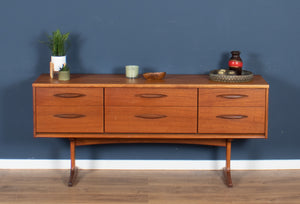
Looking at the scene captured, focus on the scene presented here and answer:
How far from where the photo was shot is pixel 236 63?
12.2ft

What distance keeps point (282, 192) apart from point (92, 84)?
4.84 feet

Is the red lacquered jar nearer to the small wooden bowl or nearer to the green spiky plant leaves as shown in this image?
the small wooden bowl

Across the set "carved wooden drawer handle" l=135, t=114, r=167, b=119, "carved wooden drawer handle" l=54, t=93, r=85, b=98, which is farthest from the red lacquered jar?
"carved wooden drawer handle" l=54, t=93, r=85, b=98

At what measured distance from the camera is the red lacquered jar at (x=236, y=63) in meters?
3.71

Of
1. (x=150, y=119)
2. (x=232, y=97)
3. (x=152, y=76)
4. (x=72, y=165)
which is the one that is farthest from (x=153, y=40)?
(x=72, y=165)

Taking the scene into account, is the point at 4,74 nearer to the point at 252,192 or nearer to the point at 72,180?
the point at 72,180

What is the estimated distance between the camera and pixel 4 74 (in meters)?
3.91

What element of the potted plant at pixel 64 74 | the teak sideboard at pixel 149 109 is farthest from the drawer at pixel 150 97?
the potted plant at pixel 64 74

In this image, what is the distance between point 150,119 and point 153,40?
0.63 metres

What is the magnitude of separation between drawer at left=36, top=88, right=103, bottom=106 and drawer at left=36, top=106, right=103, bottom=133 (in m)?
0.03

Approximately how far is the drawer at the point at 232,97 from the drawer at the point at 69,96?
689 millimetres

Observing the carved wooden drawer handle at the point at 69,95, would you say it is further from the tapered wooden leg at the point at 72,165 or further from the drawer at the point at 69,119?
the tapered wooden leg at the point at 72,165

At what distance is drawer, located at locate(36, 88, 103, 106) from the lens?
3.52m

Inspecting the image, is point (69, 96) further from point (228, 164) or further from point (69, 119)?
point (228, 164)
